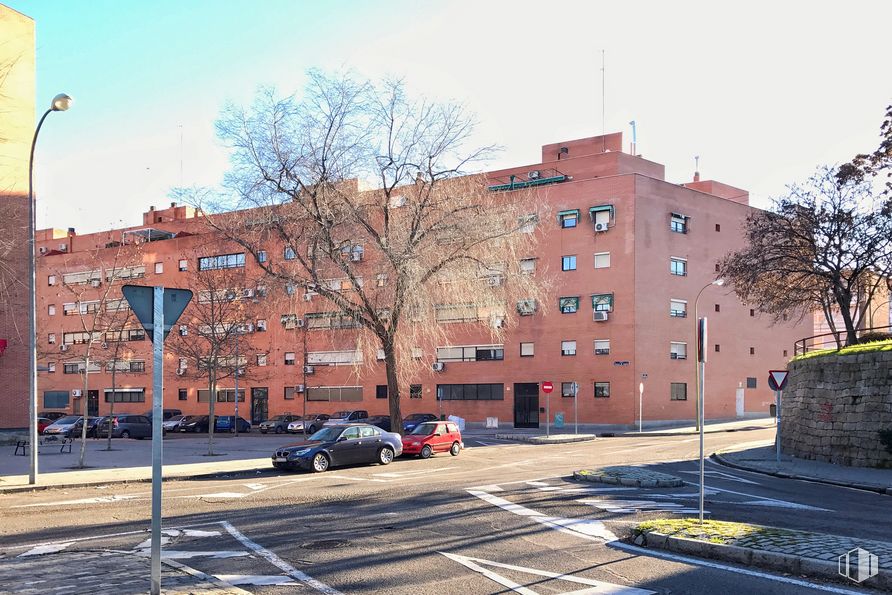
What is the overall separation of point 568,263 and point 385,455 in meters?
29.2

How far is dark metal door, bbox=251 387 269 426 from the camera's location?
65.4 metres

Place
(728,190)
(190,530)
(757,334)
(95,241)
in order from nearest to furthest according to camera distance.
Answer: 1. (190,530)
2. (757,334)
3. (728,190)
4. (95,241)

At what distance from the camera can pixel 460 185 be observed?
3178 cm

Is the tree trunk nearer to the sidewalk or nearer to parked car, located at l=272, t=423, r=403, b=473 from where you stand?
parked car, located at l=272, t=423, r=403, b=473

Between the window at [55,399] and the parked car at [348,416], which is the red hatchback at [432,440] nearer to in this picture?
the parked car at [348,416]

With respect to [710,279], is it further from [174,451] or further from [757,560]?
[757,560]

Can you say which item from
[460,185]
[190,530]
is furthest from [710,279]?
[190,530]

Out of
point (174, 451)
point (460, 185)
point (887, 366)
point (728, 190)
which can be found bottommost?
point (174, 451)

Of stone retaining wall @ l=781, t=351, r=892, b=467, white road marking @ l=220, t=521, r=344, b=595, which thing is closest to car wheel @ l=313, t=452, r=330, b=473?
white road marking @ l=220, t=521, r=344, b=595

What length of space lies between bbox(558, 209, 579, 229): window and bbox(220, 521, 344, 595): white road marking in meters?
42.0

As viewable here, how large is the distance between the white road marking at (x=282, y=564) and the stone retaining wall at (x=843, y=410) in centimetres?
1878

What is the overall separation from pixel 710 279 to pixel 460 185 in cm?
2988

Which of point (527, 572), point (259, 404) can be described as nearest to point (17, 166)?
point (527, 572)

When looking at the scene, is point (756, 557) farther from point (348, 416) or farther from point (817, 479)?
point (348, 416)
